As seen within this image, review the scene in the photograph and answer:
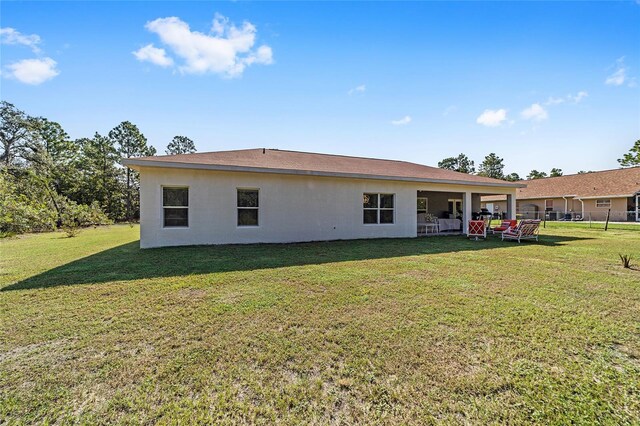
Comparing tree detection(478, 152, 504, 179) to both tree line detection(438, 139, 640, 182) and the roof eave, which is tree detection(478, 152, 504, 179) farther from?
the roof eave

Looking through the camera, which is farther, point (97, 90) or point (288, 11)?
point (97, 90)

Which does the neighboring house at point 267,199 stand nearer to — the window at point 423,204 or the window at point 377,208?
the window at point 377,208

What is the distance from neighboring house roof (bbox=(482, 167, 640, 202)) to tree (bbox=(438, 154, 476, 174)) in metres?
32.1

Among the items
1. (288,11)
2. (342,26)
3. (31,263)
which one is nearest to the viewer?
(31,263)

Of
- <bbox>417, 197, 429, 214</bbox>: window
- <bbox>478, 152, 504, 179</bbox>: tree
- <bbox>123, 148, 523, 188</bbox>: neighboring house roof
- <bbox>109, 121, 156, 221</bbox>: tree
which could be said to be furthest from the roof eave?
<bbox>478, 152, 504, 179</bbox>: tree

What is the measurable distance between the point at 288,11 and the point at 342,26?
2015mm

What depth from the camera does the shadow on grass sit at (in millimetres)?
5859

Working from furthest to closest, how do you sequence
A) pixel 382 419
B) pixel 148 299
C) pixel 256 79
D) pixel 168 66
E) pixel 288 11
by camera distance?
1. pixel 256 79
2. pixel 168 66
3. pixel 288 11
4. pixel 148 299
5. pixel 382 419

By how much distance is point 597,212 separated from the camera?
26609mm

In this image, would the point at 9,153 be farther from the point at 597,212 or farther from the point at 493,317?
the point at 597,212

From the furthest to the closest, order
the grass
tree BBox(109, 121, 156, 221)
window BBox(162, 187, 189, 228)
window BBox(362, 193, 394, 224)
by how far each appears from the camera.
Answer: tree BBox(109, 121, 156, 221), window BBox(362, 193, 394, 224), window BBox(162, 187, 189, 228), the grass

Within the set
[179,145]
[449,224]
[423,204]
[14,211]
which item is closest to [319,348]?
[14,211]

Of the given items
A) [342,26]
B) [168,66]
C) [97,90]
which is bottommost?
[97,90]

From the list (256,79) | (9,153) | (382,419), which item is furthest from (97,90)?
(9,153)
